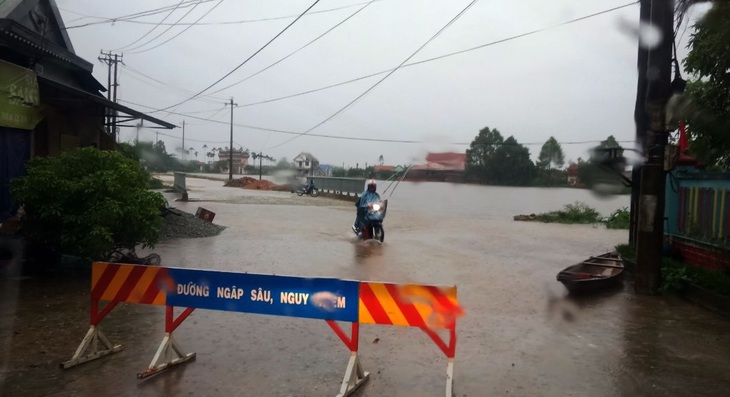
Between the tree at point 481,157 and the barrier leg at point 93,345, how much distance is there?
17.3ft

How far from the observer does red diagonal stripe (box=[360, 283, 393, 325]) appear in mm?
4645

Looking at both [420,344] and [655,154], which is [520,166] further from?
[420,344]

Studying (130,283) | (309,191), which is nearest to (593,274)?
(130,283)

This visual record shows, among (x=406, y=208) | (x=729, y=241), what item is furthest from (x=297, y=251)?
(x=406, y=208)

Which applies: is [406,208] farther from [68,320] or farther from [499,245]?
[68,320]

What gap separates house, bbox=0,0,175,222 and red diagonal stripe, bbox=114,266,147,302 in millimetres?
5842

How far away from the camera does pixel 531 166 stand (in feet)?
29.2

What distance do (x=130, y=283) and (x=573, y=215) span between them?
77.1 ft

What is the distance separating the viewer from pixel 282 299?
190 inches

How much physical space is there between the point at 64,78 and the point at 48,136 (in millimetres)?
2760

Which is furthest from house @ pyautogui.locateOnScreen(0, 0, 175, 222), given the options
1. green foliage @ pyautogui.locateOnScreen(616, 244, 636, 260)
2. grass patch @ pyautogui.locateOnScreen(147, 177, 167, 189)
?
green foliage @ pyautogui.locateOnScreen(616, 244, 636, 260)

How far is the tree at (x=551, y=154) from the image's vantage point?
866 cm

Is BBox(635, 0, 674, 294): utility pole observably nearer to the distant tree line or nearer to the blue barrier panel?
the distant tree line

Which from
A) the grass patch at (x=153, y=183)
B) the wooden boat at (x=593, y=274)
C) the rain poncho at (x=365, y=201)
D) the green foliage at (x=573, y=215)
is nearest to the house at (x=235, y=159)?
the grass patch at (x=153, y=183)
